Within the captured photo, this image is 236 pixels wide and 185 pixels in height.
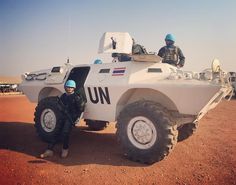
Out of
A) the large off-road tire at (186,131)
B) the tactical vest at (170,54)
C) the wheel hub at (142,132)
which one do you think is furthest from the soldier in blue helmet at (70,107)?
the large off-road tire at (186,131)

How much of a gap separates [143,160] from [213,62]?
7.51 ft

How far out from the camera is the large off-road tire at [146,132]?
201 inches

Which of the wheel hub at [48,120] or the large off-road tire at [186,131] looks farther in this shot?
the large off-road tire at [186,131]

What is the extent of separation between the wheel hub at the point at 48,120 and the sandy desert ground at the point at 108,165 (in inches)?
15.6

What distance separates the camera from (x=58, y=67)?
7.25m

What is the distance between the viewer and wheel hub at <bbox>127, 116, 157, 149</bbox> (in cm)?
530

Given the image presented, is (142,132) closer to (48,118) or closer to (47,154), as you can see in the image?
(47,154)

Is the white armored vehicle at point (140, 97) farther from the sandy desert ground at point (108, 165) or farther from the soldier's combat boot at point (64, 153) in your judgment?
the soldier's combat boot at point (64, 153)

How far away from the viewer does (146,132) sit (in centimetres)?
536

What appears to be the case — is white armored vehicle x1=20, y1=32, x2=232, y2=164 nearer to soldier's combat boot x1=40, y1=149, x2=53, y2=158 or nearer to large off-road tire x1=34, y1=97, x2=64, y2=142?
large off-road tire x1=34, y1=97, x2=64, y2=142

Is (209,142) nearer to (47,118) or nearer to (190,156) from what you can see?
(190,156)

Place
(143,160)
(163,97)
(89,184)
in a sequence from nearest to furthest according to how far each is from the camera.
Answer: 1. (89,184)
2. (143,160)
3. (163,97)

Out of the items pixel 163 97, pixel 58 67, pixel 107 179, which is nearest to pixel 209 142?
pixel 163 97

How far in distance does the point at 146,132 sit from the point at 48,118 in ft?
8.87
